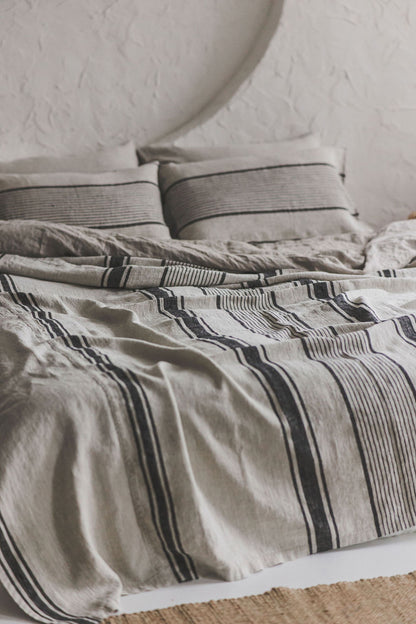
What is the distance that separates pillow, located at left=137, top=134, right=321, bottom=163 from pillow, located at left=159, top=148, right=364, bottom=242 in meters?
0.13

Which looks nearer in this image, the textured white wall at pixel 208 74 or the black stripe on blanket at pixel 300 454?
the black stripe on blanket at pixel 300 454

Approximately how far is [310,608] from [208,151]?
208 centimetres

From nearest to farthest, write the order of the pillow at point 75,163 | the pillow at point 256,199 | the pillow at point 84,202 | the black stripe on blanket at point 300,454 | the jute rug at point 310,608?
the jute rug at point 310,608 < the black stripe on blanket at point 300,454 < the pillow at point 84,202 < the pillow at point 256,199 < the pillow at point 75,163

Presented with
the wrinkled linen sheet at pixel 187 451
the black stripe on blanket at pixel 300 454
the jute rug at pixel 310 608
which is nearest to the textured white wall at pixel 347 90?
the wrinkled linen sheet at pixel 187 451

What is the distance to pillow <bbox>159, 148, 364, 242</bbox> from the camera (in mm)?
2703

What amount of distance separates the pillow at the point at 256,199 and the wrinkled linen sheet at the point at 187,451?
1.02 meters

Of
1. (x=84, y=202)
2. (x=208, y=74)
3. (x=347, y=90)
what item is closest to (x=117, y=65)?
(x=208, y=74)

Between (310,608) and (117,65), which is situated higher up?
(117,65)

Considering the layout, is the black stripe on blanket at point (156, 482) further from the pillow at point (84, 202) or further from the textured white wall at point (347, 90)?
the textured white wall at point (347, 90)

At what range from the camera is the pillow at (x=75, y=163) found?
2.86m

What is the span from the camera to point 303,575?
4.42ft

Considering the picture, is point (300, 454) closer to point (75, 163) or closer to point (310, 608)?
point (310, 608)

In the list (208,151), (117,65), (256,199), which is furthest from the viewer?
(117,65)

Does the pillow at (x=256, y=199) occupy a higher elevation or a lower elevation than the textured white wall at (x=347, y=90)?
lower
